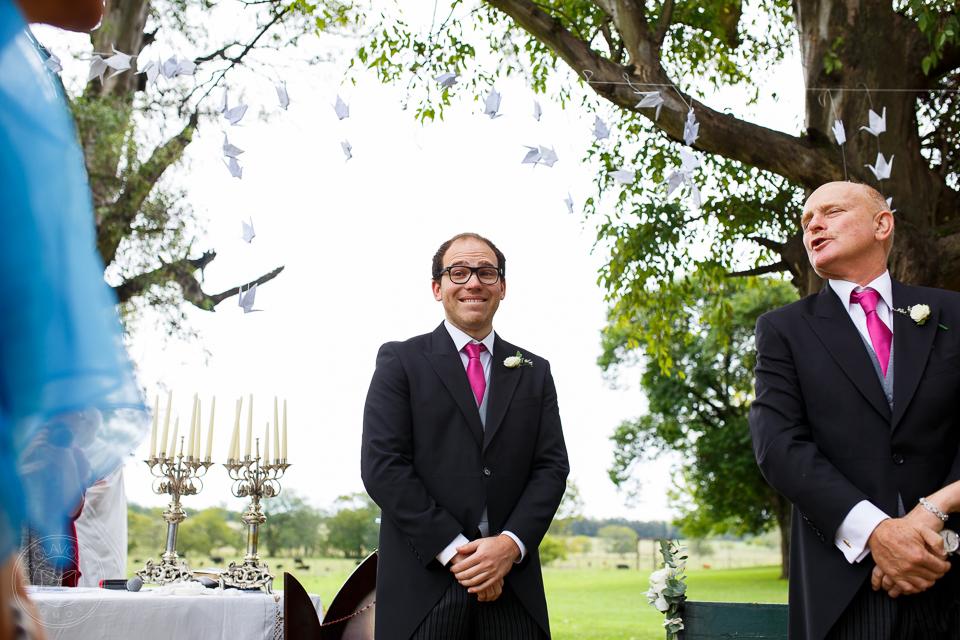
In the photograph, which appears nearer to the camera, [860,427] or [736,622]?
[860,427]

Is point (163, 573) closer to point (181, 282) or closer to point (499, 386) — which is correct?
point (499, 386)

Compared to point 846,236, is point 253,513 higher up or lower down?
lower down

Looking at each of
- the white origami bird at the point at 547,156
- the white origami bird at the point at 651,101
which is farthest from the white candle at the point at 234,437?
the white origami bird at the point at 651,101

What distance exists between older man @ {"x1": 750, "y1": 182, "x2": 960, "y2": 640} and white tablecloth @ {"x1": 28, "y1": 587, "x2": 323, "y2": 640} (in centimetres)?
181

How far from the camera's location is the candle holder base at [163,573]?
3.02m

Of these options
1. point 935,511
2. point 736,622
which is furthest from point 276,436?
point 935,511

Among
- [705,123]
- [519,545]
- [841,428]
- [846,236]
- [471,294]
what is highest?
[705,123]

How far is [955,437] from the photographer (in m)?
2.03

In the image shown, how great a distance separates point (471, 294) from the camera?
2480mm

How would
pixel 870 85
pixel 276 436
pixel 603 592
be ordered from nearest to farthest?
pixel 276 436
pixel 870 85
pixel 603 592

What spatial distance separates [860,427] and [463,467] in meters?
1.10

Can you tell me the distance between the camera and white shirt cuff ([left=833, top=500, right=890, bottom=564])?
6.02 ft

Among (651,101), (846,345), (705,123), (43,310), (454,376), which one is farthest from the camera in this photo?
(705,123)

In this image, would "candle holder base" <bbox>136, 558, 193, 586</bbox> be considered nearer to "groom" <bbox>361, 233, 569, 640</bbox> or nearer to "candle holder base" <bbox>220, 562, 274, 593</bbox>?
"candle holder base" <bbox>220, 562, 274, 593</bbox>
